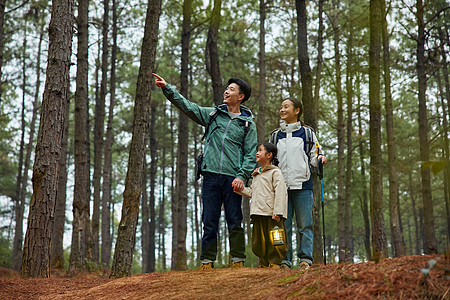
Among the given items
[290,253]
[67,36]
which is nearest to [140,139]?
[67,36]

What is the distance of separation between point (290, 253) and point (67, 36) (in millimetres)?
4806

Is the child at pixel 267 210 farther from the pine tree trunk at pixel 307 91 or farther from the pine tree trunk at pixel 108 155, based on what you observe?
the pine tree trunk at pixel 108 155

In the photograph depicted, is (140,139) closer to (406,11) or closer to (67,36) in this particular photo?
(67,36)

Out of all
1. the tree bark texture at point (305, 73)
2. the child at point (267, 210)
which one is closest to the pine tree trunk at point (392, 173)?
the tree bark texture at point (305, 73)

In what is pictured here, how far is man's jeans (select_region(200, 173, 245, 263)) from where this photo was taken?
18.0ft

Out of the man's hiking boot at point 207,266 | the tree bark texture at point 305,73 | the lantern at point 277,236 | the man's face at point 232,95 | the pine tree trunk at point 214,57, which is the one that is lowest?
the man's hiking boot at point 207,266

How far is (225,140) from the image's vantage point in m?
5.64

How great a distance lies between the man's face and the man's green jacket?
0.12 m

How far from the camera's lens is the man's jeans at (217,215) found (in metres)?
5.49

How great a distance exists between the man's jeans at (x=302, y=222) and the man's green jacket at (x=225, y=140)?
72 cm

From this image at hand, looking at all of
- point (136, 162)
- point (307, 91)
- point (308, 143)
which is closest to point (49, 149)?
point (136, 162)

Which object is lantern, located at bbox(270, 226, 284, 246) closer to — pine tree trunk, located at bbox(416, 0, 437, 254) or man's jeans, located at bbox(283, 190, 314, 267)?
man's jeans, located at bbox(283, 190, 314, 267)

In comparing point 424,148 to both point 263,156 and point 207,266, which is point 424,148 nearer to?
point 263,156

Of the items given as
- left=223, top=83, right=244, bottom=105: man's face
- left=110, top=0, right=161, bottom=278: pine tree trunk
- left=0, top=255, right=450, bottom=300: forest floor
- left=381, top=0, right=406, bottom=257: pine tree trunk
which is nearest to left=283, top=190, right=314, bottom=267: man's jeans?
left=0, top=255, right=450, bottom=300: forest floor
